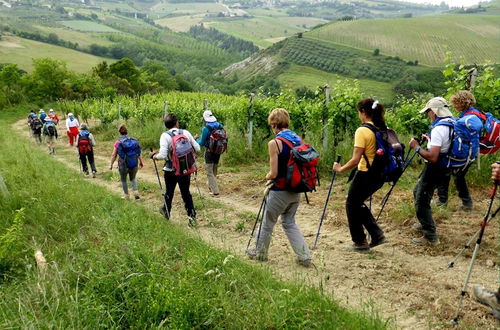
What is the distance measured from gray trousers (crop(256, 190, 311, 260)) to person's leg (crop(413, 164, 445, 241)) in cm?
161

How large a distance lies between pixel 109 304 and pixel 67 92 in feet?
159

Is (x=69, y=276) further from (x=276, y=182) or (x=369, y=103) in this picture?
(x=369, y=103)

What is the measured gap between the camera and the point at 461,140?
475cm

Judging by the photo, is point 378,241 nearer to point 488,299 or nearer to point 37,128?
point 488,299

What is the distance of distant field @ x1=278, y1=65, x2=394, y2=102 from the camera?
65481mm

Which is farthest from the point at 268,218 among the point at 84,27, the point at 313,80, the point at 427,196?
the point at 84,27

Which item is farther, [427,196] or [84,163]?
[84,163]

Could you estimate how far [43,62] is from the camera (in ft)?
153

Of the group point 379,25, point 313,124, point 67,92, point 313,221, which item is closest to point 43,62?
point 67,92

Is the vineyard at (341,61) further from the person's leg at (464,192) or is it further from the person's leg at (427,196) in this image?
the person's leg at (427,196)

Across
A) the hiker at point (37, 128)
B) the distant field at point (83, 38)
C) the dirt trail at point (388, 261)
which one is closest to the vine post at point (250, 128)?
the dirt trail at point (388, 261)

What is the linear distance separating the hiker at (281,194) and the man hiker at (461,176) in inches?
83.5

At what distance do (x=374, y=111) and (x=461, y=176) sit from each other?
91.8 inches

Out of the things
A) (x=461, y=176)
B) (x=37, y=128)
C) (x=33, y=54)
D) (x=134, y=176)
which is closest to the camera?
(x=461, y=176)
